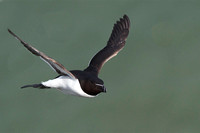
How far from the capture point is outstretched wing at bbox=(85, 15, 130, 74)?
9688mm

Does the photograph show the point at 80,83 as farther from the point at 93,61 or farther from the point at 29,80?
the point at 29,80

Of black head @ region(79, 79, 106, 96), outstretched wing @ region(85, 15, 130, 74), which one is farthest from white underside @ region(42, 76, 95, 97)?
outstretched wing @ region(85, 15, 130, 74)

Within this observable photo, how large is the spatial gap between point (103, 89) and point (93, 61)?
187cm

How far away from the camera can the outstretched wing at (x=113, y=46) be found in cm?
969

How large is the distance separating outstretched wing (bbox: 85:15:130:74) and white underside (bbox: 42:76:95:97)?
1.20 meters

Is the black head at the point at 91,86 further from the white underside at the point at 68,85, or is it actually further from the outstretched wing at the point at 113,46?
the outstretched wing at the point at 113,46

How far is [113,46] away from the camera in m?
10.4

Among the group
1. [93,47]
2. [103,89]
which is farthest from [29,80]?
[103,89]

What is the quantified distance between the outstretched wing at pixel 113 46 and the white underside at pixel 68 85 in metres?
1.20

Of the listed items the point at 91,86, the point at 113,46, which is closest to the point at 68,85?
the point at 91,86

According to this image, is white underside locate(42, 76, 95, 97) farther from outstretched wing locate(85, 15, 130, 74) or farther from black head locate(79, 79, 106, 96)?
outstretched wing locate(85, 15, 130, 74)

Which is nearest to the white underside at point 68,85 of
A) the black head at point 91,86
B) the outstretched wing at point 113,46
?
the black head at point 91,86

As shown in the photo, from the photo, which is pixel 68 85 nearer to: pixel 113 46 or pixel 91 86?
pixel 91 86

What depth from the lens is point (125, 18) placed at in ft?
35.2
